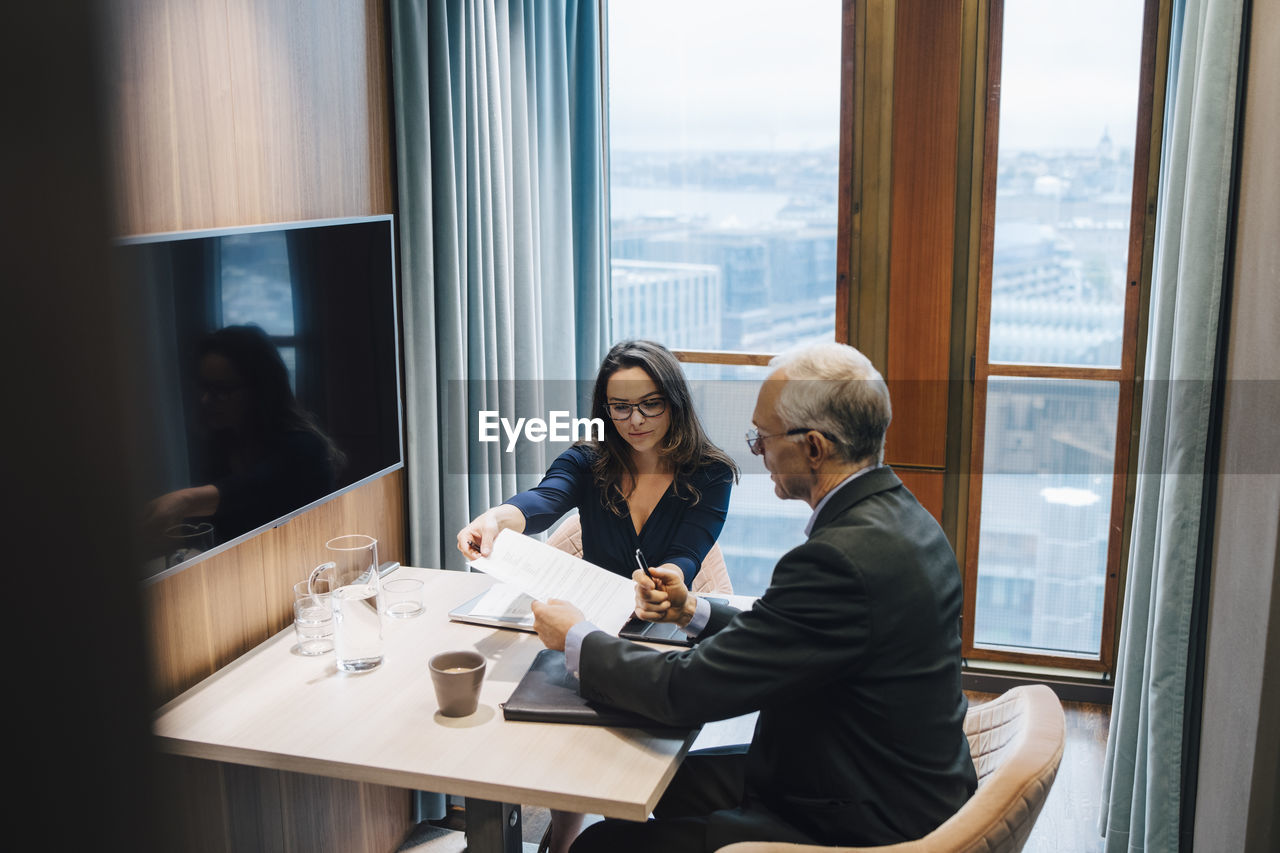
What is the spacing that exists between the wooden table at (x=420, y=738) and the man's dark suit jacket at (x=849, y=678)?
117 mm

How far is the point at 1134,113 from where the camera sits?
328cm

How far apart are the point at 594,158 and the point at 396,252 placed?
3.39 ft

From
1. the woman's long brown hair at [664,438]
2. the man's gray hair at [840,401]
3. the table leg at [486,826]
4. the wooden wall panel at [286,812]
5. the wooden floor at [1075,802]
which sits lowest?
the wooden floor at [1075,802]

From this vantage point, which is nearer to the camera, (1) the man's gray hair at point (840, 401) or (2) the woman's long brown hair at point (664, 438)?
(1) the man's gray hair at point (840, 401)

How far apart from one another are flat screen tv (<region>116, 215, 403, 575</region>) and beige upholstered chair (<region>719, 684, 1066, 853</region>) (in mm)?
1070

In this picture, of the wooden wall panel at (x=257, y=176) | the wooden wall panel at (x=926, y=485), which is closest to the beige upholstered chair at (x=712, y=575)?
the wooden wall panel at (x=257, y=176)

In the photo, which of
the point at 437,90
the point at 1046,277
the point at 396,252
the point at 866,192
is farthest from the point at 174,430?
the point at 1046,277

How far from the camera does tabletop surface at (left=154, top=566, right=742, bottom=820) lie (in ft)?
5.12

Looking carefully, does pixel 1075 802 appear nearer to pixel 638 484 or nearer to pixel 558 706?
pixel 638 484

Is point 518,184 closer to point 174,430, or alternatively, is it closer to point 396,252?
point 396,252

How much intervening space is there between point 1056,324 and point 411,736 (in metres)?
2.57

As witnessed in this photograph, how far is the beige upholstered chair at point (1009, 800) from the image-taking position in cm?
143

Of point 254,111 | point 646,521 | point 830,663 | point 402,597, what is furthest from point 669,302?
point 830,663

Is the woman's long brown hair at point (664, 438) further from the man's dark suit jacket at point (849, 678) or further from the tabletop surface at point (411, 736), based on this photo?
the man's dark suit jacket at point (849, 678)
